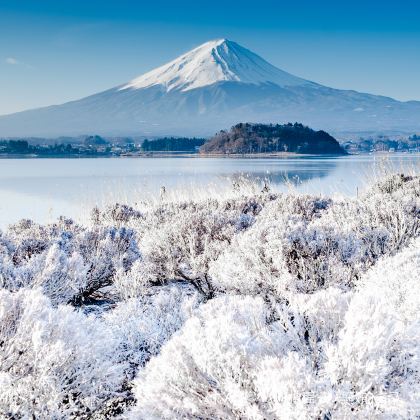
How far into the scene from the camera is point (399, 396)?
7.74ft

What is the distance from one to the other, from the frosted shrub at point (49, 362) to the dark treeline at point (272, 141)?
228ft

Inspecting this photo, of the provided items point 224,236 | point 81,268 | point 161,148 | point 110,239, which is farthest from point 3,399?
point 161,148

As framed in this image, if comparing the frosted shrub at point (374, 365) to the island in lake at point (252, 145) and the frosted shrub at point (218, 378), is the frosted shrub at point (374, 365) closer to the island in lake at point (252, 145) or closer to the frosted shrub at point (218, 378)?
the frosted shrub at point (218, 378)

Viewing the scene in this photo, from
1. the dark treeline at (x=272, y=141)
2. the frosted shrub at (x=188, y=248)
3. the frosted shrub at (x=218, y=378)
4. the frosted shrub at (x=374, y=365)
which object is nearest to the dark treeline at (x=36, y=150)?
the dark treeline at (x=272, y=141)

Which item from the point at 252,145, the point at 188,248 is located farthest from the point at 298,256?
the point at 252,145

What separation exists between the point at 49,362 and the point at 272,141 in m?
71.0

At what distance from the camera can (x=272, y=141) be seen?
72.4 meters

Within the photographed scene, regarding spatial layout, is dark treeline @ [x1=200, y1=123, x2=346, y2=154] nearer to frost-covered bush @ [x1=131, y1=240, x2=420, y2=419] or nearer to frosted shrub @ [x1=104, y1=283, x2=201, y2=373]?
frosted shrub @ [x1=104, y1=283, x2=201, y2=373]

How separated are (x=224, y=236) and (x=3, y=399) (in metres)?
4.31

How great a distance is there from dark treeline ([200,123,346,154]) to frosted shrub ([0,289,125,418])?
69461 millimetres

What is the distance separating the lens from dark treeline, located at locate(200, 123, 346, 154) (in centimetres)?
7238

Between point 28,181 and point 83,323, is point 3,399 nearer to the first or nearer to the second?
point 83,323

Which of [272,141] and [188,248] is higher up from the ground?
[272,141]

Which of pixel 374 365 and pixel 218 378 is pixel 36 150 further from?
pixel 374 365
